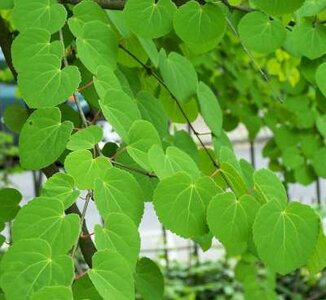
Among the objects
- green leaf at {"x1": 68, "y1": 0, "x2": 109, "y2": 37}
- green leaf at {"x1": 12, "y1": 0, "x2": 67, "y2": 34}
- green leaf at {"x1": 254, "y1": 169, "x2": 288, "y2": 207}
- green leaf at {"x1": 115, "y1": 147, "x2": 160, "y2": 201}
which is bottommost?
green leaf at {"x1": 115, "y1": 147, "x2": 160, "y2": 201}

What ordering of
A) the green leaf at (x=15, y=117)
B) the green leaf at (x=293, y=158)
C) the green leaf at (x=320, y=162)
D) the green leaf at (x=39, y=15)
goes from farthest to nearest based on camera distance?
the green leaf at (x=293, y=158) < the green leaf at (x=320, y=162) < the green leaf at (x=15, y=117) < the green leaf at (x=39, y=15)

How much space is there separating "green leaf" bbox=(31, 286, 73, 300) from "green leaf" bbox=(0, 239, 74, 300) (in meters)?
0.04

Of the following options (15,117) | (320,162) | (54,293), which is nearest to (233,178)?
(54,293)

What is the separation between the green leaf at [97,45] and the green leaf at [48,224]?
0.80ft

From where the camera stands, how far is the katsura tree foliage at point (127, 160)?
2.62ft

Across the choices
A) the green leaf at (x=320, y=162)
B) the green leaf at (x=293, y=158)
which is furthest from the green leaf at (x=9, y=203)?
the green leaf at (x=293, y=158)

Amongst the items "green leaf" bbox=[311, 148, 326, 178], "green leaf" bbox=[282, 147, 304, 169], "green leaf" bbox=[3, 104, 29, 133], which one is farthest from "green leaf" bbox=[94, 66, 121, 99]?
"green leaf" bbox=[282, 147, 304, 169]

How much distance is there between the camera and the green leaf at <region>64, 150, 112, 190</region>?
0.85 m

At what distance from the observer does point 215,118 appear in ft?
4.20

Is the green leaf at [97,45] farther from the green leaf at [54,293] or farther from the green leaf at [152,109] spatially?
the green leaf at [54,293]

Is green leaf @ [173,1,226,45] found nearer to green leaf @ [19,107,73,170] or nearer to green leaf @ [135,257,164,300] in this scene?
green leaf @ [19,107,73,170]

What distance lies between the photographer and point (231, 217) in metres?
0.90

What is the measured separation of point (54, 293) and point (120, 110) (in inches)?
12.1

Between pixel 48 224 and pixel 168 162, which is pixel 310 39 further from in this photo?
pixel 48 224
